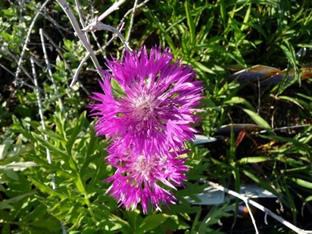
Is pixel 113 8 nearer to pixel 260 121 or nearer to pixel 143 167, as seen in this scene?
pixel 143 167

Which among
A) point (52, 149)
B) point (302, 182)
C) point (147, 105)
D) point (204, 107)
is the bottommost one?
point (302, 182)

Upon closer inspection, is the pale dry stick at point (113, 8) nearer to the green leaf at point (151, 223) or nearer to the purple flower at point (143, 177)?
the purple flower at point (143, 177)

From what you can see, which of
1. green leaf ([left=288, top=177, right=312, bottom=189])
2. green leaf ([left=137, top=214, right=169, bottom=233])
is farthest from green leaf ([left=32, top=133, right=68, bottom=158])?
green leaf ([left=288, top=177, right=312, bottom=189])

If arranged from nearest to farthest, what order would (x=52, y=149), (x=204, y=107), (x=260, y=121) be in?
1. (x=52, y=149)
2. (x=204, y=107)
3. (x=260, y=121)

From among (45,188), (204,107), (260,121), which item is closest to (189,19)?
→ (204,107)

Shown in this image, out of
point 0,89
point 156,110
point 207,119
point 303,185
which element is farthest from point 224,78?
point 0,89

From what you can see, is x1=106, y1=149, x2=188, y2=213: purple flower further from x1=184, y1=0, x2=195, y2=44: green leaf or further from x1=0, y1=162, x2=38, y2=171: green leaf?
x1=184, y1=0, x2=195, y2=44: green leaf
